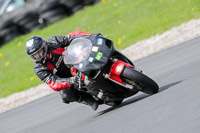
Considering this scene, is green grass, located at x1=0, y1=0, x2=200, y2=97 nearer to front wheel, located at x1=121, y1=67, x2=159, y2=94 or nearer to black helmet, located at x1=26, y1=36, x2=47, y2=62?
black helmet, located at x1=26, y1=36, x2=47, y2=62

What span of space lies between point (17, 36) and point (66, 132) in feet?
47.6

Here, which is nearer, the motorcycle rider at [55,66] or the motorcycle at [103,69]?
the motorcycle at [103,69]

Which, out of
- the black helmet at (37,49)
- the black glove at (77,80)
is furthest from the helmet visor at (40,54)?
the black glove at (77,80)

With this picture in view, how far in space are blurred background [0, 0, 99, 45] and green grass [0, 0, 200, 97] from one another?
0.33 meters

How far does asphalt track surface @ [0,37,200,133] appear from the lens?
5.11 m

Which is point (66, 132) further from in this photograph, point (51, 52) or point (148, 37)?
point (148, 37)

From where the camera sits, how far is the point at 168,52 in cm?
1108

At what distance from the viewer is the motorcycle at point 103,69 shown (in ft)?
21.1

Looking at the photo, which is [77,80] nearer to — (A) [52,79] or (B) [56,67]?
(A) [52,79]

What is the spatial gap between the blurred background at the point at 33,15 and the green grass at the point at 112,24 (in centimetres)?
33

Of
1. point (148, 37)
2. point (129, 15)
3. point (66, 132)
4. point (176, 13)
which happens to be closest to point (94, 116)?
point (66, 132)

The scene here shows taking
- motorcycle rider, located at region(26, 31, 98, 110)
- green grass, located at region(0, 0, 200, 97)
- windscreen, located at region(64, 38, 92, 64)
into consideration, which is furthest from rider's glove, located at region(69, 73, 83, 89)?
green grass, located at region(0, 0, 200, 97)

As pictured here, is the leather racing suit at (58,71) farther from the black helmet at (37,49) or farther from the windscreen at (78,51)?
the windscreen at (78,51)

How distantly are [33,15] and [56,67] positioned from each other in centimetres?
1267
